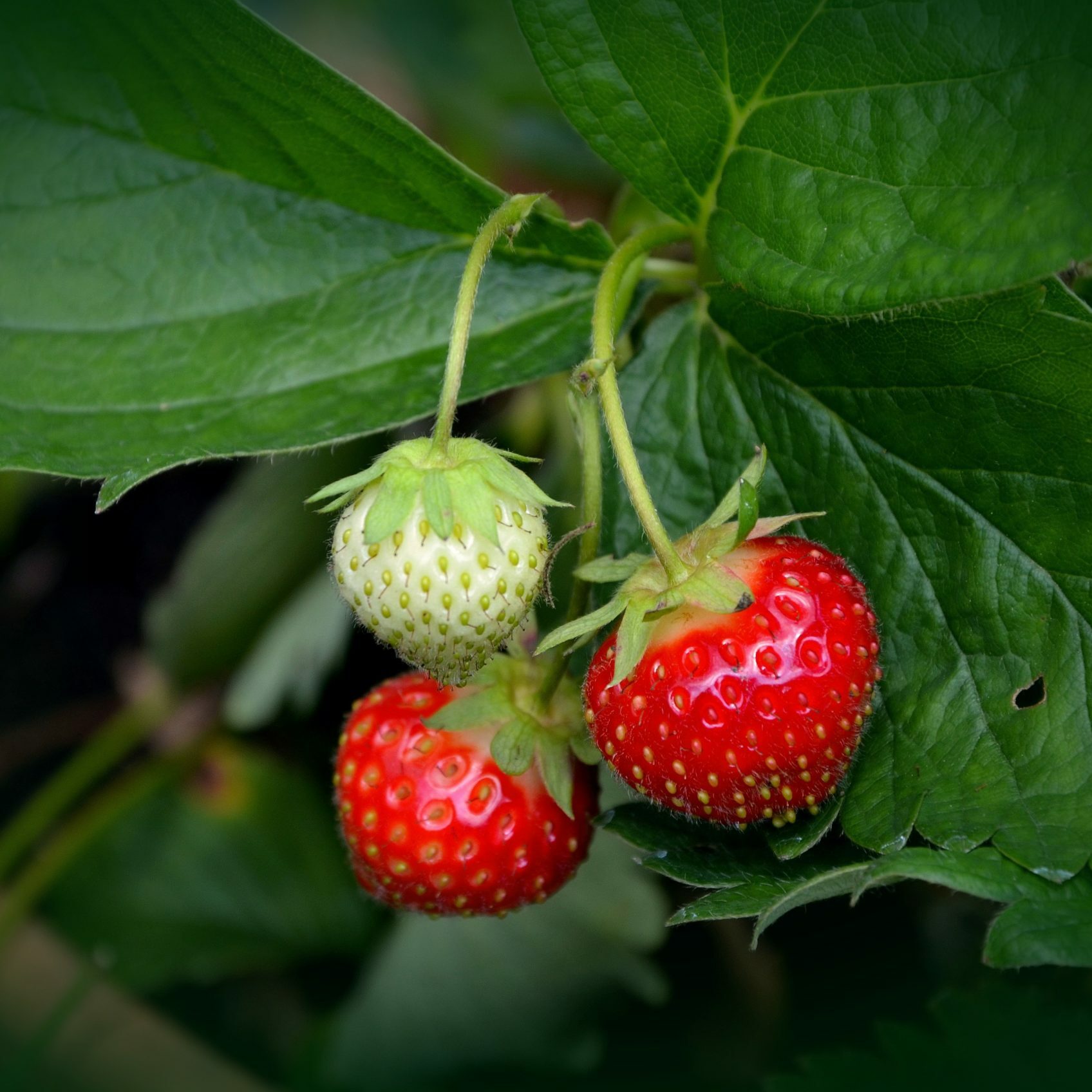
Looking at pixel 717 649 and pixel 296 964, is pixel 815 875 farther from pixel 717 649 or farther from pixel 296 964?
pixel 296 964

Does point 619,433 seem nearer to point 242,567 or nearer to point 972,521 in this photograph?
point 972,521

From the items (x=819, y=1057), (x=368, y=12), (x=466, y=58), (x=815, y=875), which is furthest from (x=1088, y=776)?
(x=368, y=12)

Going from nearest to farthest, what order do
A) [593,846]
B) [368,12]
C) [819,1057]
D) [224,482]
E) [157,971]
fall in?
1. [819,1057]
2. [593,846]
3. [157,971]
4. [224,482]
5. [368,12]

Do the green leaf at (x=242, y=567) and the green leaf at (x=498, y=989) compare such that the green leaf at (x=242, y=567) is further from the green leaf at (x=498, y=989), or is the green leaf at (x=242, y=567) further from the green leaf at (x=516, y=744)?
the green leaf at (x=516, y=744)

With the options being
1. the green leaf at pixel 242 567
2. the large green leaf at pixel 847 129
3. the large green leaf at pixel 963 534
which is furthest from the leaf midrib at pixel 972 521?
the green leaf at pixel 242 567

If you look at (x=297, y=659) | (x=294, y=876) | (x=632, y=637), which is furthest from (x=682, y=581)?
(x=294, y=876)

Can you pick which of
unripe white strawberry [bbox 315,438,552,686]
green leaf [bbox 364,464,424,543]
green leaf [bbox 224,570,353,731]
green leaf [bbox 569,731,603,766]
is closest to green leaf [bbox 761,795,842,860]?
green leaf [bbox 569,731,603,766]
